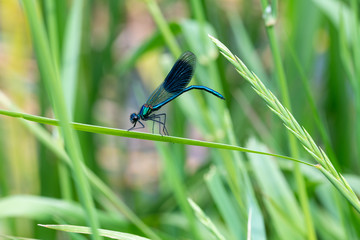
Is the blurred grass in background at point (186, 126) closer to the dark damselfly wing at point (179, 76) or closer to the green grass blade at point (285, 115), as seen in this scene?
the dark damselfly wing at point (179, 76)

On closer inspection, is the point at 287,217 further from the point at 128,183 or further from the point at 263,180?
the point at 128,183

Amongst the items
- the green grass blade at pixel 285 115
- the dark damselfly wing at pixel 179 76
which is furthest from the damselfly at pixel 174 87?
the green grass blade at pixel 285 115

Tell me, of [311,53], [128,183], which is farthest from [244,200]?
[128,183]

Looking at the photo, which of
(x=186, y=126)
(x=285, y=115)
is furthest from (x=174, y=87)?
(x=186, y=126)

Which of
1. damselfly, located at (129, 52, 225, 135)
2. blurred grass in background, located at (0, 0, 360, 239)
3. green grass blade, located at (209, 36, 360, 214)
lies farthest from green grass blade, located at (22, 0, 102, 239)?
damselfly, located at (129, 52, 225, 135)

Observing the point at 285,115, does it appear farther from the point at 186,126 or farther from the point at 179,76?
the point at 186,126

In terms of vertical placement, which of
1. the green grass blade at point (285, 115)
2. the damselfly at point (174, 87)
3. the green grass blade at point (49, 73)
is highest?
the damselfly at point (174, 87)

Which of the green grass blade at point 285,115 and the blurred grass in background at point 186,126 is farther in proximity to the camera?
the blurred grass in background at point 186,126

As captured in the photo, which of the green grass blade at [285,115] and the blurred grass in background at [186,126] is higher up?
the blurred grass in background at [186,126]
